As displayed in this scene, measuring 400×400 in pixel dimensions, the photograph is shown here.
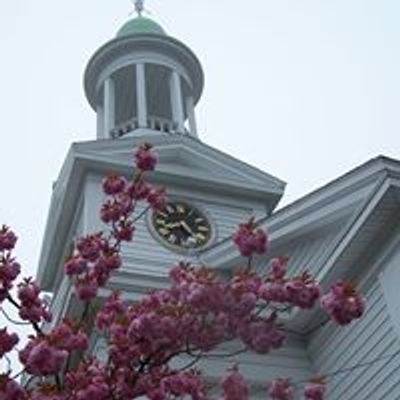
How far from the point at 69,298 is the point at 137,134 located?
7.92 metres

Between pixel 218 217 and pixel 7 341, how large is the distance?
12.1 m

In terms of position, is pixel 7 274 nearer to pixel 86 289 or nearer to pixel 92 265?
pixel 86 289

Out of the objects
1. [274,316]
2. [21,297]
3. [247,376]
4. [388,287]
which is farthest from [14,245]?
[247,376]

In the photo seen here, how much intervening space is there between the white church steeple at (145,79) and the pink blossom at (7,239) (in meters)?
15.1

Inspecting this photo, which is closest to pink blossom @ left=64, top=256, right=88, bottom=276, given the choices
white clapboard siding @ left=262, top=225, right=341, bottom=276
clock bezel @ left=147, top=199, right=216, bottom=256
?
white clapboard siding @ left=262, top=225, right=341, bottom=276

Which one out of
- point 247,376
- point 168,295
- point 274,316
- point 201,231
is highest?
point 201,231

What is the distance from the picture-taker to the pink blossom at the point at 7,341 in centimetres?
518

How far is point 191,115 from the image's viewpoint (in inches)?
875

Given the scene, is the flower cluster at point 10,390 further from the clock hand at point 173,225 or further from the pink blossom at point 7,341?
the clock hand at point 173,225

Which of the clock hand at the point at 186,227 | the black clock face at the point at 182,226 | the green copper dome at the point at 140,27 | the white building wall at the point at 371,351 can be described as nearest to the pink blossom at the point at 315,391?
A: the white building wall at the point at 371,351

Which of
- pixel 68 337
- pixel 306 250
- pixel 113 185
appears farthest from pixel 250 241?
pixel 306 250

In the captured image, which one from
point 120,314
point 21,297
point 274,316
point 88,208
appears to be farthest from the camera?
point 88,208

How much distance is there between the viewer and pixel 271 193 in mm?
18156

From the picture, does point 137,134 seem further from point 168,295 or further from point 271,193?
point 168,295
